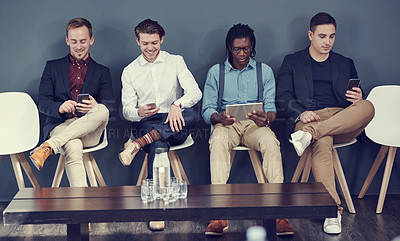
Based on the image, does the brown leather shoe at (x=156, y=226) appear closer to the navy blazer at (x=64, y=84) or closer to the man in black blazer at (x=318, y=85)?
the navy blazer at (x=64, y=84)

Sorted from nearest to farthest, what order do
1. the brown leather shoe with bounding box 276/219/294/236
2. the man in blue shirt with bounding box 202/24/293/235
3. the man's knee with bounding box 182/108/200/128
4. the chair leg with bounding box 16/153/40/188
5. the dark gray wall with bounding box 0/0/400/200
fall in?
the brown leather shoe with bounding box 276/219/294/236
the man in blue shirt with bounding box 202/24/293/235
the man's knee with bounding box 182/108/200/128
the chair leg with bounding box 16/153/40/188
the dark gray wall with bounding box 0/0/400/200

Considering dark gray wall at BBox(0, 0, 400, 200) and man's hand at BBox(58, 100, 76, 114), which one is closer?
man's hand at BBox(58, 100, 76, 114)

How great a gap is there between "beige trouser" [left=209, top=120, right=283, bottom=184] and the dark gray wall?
0.53m

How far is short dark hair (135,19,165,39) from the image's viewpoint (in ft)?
12.5

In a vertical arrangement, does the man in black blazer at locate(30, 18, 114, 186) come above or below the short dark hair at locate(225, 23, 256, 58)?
below

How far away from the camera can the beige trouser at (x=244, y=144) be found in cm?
352

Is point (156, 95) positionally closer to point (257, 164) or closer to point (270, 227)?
point (257, 164)

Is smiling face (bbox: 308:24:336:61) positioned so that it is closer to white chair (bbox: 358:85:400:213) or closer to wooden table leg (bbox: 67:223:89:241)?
white chair (bbox: 358:85:400:213)

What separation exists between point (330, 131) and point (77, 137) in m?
1.73

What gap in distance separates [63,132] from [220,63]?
4.41 ft

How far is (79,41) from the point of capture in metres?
3.86

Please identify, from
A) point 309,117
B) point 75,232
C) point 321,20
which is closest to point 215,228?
point 75,232

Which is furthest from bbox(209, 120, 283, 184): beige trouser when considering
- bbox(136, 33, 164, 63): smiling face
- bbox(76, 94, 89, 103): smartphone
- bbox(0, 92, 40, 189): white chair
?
bbox(0, 92, 40, 189): white chair

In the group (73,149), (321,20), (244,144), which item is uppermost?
(321,20)
